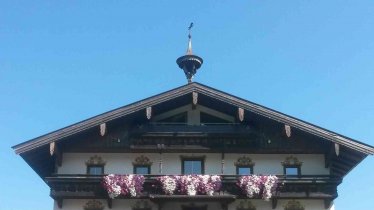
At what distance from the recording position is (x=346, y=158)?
1003 inches

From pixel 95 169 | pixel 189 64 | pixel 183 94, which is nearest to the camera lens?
pixel 95 169

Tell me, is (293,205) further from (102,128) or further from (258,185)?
(102,128)

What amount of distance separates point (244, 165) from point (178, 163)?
2.63m

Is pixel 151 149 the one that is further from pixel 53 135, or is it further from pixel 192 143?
pixel 53 135

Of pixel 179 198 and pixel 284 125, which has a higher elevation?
pixel 284 125

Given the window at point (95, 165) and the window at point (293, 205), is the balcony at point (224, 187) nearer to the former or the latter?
the window at point (293, 205)

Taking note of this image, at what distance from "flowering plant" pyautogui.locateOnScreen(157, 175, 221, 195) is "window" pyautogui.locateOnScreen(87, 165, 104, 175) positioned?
2600mm

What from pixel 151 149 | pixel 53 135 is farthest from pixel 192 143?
pixel 53 135

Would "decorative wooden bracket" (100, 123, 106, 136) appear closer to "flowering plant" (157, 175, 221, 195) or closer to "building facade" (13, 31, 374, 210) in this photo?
"building facade" (13, 31, 374, 210)

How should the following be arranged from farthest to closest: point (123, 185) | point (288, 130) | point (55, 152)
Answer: point (288, 130) → point (55, 152) → point (123, 185)

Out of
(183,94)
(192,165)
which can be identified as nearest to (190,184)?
(192,165)

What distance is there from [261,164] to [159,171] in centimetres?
408

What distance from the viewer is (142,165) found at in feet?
82.8

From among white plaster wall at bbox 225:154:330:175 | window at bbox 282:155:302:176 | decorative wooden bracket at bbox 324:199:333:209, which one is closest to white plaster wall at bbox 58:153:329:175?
white plaster wall at bbox 225:154:330:175
